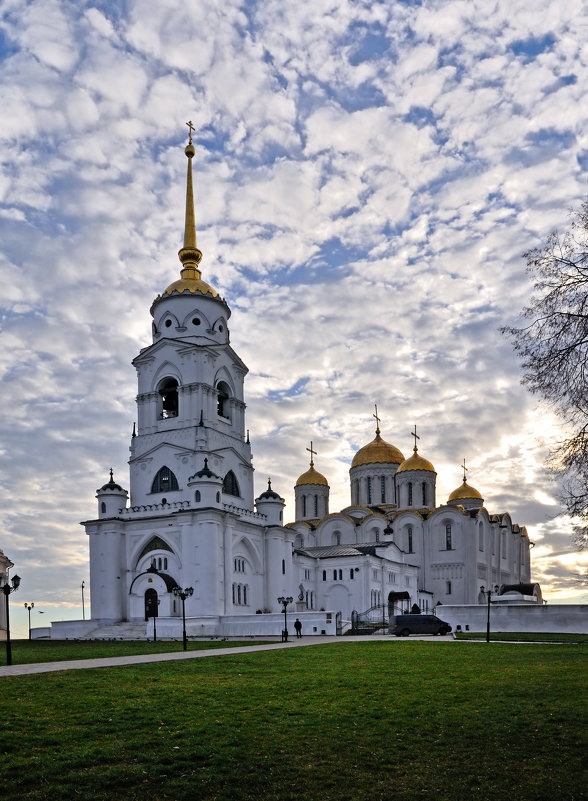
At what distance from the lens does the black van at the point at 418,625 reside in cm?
3825

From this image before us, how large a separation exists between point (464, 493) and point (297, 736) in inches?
2524

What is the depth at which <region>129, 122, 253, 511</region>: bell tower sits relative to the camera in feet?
167

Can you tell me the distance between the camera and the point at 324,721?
1122 cm

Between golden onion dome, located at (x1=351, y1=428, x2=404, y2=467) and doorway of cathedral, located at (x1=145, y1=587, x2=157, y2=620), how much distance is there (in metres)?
32.6

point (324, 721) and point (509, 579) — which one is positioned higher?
point (324, 721)

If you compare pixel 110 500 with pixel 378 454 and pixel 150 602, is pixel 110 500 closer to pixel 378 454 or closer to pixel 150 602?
pixel 150 602

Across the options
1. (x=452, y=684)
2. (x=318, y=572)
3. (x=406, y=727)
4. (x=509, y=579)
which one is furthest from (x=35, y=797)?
(x=509, y=579)

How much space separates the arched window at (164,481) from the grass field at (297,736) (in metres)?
34.3

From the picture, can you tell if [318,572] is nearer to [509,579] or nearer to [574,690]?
[509,579]

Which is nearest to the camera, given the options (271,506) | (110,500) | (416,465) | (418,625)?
(418,625)

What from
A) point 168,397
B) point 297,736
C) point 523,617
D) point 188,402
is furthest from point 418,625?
point 297,736

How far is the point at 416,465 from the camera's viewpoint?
7175 centimetres

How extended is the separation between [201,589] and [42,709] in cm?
3345

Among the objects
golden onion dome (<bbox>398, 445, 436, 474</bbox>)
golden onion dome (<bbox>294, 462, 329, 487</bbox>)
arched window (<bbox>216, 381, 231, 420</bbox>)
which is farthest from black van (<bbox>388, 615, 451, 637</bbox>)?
golden onion dome (<bbox>294, 462, 329, 487</bbox>)
